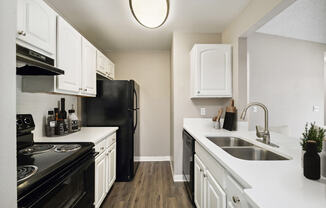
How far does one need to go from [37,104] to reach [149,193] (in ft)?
5.79

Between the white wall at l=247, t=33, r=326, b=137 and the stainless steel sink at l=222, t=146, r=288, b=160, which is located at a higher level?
the white wall at l=247, t=33, r=326, b=137

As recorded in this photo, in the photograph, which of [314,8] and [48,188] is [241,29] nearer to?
[314,8]

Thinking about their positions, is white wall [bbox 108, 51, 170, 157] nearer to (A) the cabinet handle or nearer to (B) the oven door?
(B) the oven door

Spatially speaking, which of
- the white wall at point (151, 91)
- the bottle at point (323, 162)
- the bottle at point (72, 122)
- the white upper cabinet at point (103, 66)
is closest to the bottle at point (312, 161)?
the bottle at point (323, 162)

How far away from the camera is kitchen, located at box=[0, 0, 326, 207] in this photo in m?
1.25

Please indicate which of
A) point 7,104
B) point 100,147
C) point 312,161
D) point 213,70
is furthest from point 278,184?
point 213,70

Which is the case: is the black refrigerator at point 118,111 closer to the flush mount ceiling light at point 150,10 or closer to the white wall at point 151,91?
the white wall at point 151,91

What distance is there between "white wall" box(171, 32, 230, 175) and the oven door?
4.76 ft

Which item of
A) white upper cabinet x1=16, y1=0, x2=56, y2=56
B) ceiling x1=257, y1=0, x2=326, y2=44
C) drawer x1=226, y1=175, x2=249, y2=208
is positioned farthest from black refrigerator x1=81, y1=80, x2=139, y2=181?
ceiling x1=257, y1=0, x2=326, y2=44

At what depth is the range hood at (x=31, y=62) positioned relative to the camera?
1.01 meters

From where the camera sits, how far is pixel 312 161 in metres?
0.75

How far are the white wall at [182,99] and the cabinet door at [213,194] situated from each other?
4.24 ft

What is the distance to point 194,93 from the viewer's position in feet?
7.86

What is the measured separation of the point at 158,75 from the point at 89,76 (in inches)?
67.7
